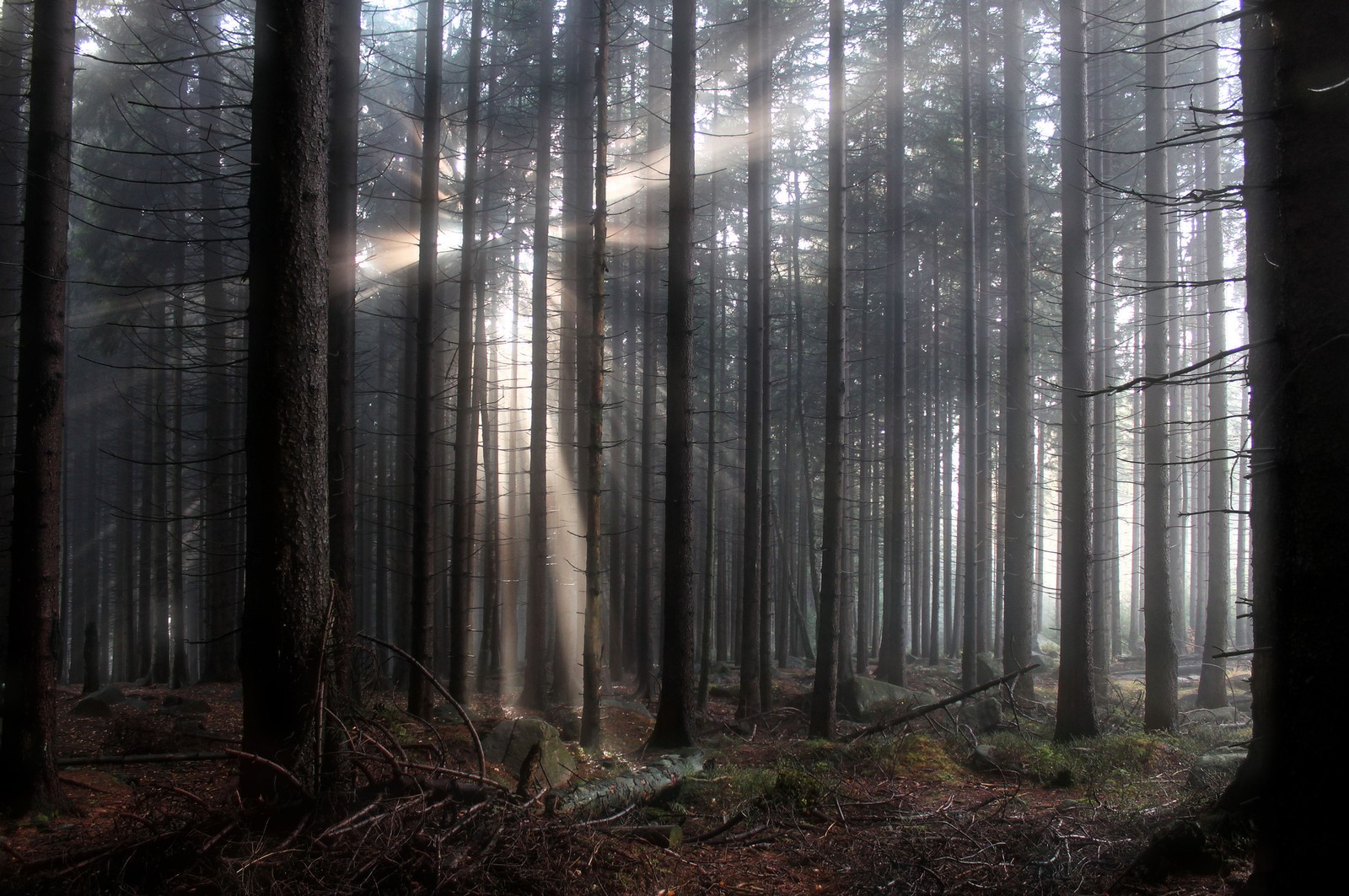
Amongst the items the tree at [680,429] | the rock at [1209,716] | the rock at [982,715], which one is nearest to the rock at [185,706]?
the tree at [680,429]

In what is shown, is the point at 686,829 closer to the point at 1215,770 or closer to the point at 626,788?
the point at 626,788

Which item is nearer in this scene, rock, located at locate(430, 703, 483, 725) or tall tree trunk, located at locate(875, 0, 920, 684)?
rock, located at locate(430, 703, 483, 725)

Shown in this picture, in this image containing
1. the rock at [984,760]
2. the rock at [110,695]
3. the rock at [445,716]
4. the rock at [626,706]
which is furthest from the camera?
the rock at [626,706]

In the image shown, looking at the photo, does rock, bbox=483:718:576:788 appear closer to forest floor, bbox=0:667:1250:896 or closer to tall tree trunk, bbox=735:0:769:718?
forest floor, bbox=0:667:1250:896

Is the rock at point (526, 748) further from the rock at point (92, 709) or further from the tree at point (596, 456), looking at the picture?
the rock at point (92, 709)

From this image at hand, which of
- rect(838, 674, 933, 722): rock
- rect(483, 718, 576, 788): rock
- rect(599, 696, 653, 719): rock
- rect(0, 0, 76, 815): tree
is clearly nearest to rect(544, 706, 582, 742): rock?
rect(599, 696, 653, 719): rock

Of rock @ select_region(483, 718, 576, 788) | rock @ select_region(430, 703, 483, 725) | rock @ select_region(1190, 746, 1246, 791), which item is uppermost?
rock @ select_region(1190, 746, 1246, 791)

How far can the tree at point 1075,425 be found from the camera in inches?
441

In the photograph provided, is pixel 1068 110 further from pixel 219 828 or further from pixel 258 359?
pixel 219 828

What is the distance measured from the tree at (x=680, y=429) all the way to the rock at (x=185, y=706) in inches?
313

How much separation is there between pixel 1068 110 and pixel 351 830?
515 inches

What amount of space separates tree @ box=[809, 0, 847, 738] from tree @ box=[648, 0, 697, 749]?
7.85 ft

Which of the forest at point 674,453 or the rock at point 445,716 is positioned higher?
the forest at point 674,453

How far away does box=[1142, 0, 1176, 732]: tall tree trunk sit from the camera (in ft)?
40.2
